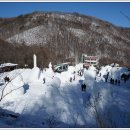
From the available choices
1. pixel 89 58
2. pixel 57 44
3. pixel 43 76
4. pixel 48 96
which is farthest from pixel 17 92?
pixel 57 44

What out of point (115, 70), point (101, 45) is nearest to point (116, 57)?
point (101, 45)

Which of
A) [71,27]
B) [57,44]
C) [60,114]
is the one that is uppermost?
[71,27]

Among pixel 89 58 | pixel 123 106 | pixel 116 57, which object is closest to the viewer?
→ pixel 123 106

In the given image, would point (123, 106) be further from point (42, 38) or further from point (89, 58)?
point (42, 38)

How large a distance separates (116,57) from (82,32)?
42.2 m

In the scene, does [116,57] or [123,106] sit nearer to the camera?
[123,106]

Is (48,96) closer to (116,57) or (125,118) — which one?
(125,118)

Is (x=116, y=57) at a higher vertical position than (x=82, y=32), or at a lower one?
lower

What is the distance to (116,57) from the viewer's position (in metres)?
150

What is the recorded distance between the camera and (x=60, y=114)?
18250 mm

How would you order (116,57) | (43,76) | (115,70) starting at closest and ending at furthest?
(43,76), (115,70), (116,57)

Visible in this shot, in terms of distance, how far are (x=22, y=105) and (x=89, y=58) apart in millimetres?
59509

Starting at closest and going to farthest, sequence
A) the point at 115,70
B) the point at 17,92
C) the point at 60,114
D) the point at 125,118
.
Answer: the point at 125,118 → the point at 60,114 → the point at 17,92 → the point at 115,70

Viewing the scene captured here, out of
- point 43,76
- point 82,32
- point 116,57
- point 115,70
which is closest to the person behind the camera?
point 43,76
